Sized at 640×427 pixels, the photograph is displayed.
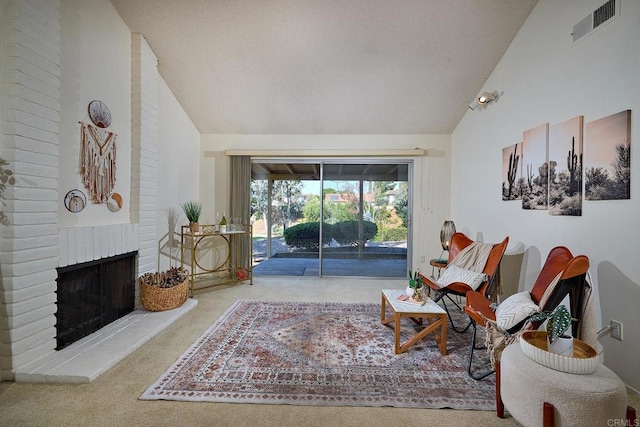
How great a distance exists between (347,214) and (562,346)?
3.87 metres

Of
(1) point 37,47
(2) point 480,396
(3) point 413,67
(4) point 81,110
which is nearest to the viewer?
(2) point 480,396

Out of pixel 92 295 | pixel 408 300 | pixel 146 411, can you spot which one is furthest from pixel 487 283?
pixel 92 295

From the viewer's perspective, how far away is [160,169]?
3.93 meters

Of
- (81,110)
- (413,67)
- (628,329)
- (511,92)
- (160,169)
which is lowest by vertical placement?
(628,329)

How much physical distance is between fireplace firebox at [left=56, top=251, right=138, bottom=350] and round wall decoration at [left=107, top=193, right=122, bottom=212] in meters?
0.49

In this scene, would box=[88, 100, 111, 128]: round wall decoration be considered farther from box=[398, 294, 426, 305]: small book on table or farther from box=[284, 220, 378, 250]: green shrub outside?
box=[398, 294, 426, 305]: small book on table

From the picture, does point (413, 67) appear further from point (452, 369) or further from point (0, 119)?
point (0, 119)

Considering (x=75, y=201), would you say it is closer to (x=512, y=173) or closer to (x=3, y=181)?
(x=3, y=181)

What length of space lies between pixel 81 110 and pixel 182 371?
2394 millimetres

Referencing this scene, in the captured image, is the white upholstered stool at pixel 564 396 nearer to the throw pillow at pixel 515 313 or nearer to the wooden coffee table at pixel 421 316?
the throw pillow at pixel 515 313

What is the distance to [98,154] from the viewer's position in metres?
2.89

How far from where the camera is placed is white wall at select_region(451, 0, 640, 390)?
2039 mm

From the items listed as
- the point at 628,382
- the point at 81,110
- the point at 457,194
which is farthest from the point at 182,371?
the point at 457,194

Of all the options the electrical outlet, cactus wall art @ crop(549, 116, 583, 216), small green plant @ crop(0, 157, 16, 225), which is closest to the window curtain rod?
cactus wall art @ crop(549, 116, 583, 216)
